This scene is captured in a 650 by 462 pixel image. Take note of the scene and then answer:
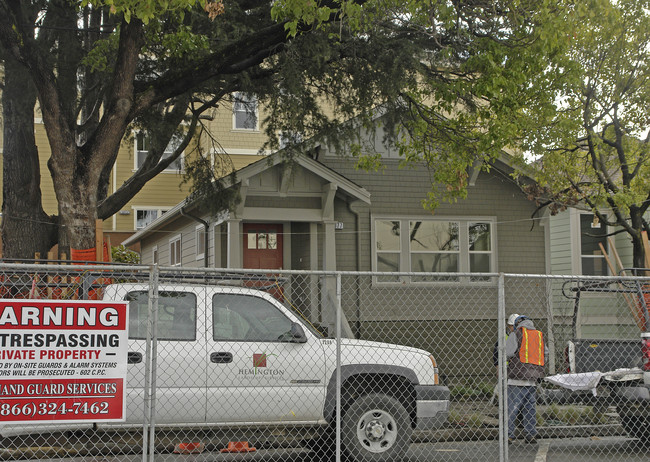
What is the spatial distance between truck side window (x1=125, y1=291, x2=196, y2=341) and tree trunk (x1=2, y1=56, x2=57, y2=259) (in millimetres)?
5942

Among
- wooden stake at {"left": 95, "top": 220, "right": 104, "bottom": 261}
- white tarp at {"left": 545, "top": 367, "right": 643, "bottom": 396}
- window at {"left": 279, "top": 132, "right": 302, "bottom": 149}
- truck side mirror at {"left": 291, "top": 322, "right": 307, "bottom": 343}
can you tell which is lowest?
white tarp at {"left": 545, "top": 367, "right": 643, "bottom": 396}

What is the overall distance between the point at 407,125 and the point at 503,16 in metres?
2.58

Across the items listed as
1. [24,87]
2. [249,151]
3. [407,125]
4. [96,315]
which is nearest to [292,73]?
[407,125]

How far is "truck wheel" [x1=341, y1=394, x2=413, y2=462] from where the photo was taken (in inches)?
299

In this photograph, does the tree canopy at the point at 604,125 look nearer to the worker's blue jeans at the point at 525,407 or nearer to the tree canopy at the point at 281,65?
the tree canopy at the point at 281,65

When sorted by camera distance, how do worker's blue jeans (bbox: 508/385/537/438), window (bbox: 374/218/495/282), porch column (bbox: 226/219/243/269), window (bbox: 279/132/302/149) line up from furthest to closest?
window (bbox: 374/218/495/282), porch column (bbox: 226/219/243/269), window (bbox: 279/132/302/149), worker's blue jeans (bbox: 508/385/537/438)

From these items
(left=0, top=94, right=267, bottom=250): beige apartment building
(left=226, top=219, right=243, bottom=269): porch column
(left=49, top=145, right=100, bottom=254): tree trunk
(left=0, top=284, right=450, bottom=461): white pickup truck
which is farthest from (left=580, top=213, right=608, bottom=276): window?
(left=49, top=145, right=100, bottom=254): tree trunk

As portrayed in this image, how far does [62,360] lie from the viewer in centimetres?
546

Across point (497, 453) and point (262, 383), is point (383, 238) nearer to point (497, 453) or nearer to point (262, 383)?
point (497, 453)

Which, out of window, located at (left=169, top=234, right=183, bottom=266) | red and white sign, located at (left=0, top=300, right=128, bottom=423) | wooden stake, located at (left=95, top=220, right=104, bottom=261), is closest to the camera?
red and white sign, located at (left=0, top=300, right=128, bottom=423)

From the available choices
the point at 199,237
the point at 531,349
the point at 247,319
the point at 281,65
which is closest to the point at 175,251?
the point at 199,237

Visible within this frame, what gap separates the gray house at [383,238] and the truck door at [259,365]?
6.99 m

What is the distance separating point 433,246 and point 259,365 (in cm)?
1027

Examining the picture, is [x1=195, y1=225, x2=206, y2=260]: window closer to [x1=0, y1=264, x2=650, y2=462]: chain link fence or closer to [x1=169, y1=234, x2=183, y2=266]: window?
[x1=169, y1=234, x2=183, y2=266]: window
